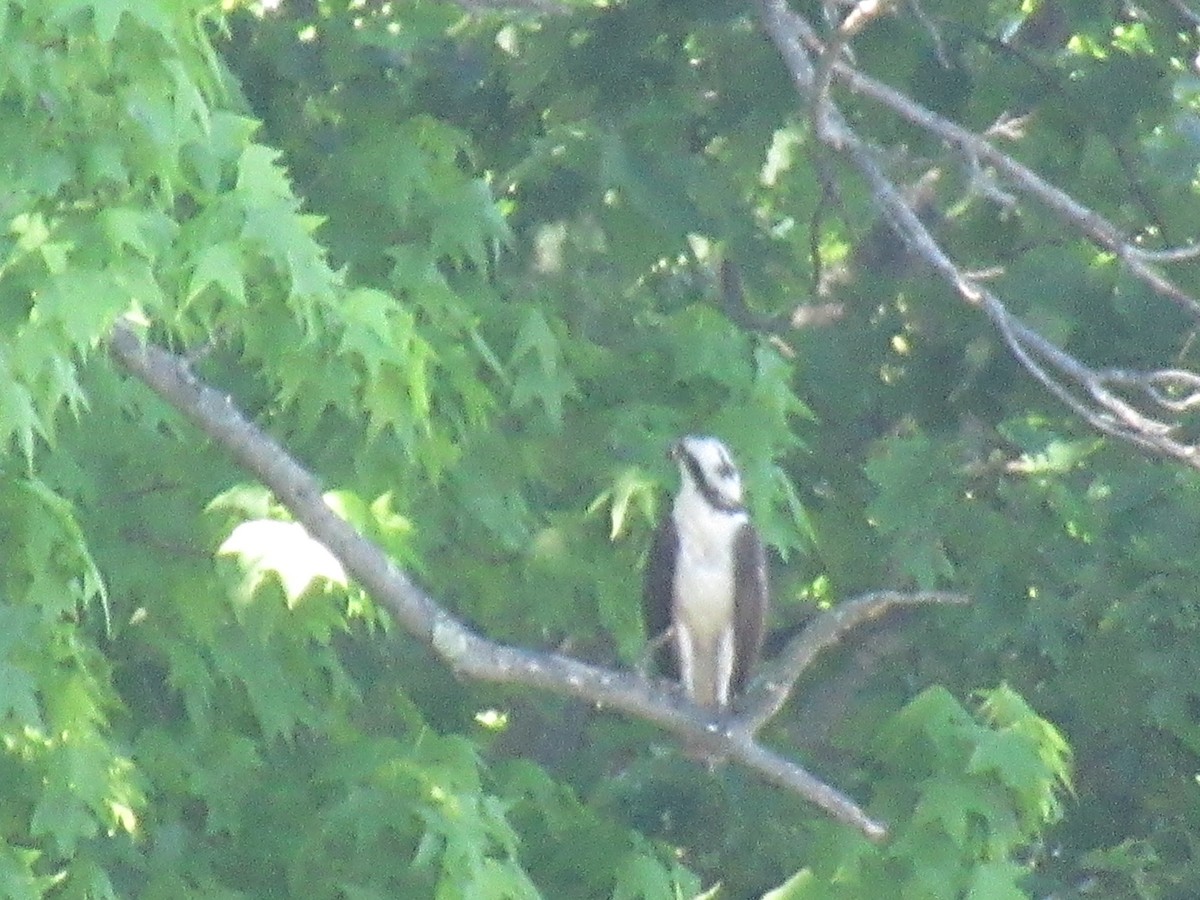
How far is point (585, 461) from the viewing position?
6965 mm

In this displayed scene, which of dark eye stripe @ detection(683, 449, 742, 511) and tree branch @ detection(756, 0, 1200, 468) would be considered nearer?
tree branch @ detection(756, 0, 1200, 468)

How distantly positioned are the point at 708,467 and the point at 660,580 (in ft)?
2.28

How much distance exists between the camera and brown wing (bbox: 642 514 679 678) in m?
7.45

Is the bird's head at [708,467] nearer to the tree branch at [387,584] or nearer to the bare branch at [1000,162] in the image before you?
the bare branch at [1000,162]

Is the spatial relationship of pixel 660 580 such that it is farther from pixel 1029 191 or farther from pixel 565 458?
pixel 1029 191

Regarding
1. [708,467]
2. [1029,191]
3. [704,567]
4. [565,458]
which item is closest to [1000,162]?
[1029,191]

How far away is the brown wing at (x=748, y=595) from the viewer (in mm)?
7590

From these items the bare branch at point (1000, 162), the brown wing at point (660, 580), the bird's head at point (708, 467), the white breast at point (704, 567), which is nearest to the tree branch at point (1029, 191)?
the bare branch at point (1000, 162)

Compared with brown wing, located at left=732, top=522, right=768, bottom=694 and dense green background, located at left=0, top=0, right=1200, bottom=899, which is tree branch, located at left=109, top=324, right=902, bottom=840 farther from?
brown wing, located at left=732, top=522, right=768, bottom=694

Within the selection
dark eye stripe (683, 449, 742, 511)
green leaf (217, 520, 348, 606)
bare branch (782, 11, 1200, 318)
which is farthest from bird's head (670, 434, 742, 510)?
green leaf (217, 520, 348, 606)

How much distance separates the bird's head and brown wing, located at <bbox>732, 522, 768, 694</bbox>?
0.40 meters

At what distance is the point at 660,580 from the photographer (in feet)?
24.7

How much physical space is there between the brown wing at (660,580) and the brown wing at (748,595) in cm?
18

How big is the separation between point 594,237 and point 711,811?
172cm
